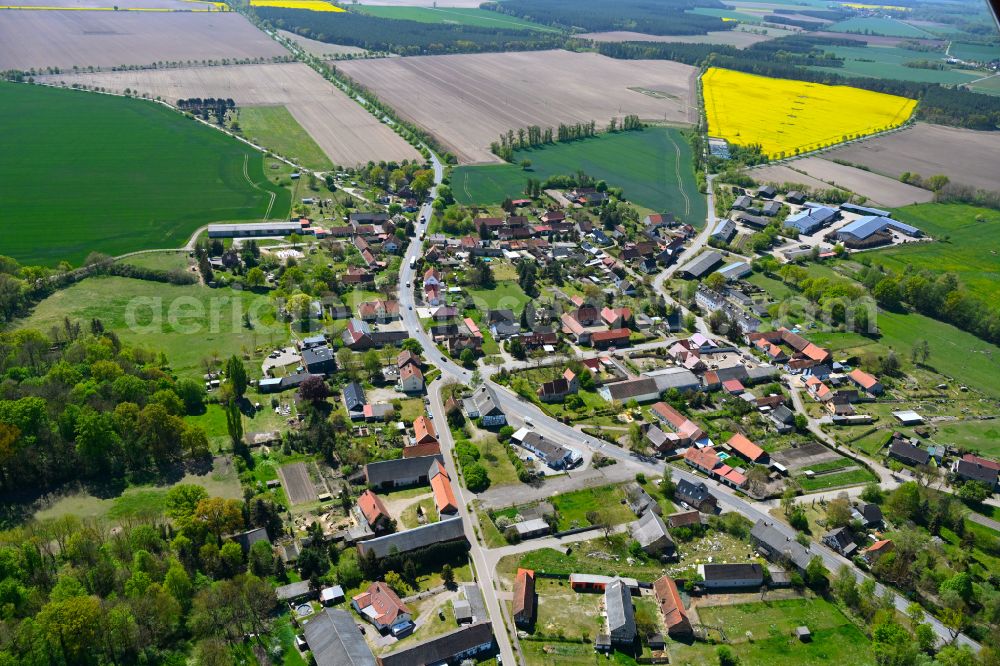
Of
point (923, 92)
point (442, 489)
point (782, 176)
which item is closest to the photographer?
point (442, 489)

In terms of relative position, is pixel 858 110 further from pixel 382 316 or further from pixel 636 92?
pixel 382 316

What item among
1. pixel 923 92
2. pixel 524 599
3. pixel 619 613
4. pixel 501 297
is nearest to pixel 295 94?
pixel 501 297

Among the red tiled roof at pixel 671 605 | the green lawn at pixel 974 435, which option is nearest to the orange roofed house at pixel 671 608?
the red tiled roof at pixel 671 605

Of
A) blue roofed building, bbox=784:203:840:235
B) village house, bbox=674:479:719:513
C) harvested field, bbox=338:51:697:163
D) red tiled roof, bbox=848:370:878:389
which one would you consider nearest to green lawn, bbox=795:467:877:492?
village house, bbox=674:479:719:513

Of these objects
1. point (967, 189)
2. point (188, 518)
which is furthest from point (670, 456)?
point (967, 189)

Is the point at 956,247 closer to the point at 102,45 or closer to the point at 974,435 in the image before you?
the point at 974,435

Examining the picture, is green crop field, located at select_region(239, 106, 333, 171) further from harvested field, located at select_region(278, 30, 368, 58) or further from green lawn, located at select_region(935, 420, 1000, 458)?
green lawn, located at select_region(935, 420, 1000, 458)

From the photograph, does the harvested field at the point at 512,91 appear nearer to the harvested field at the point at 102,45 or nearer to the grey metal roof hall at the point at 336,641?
the harvested field at the point at 102,45

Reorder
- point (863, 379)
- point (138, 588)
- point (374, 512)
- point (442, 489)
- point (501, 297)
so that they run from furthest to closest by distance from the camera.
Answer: point (501, 297) < point (863, 379) < point (442, 489) < point (374, 512) < point (138, 588)
